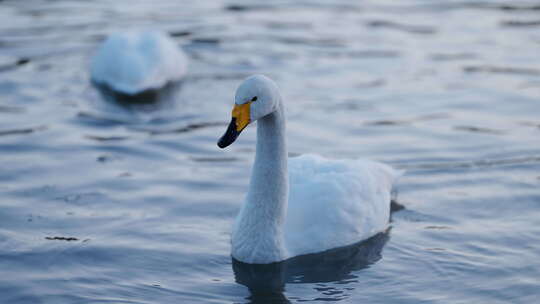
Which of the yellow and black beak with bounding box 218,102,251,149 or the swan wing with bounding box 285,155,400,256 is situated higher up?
the yellow and black beak with bounding box 218,102,251,149

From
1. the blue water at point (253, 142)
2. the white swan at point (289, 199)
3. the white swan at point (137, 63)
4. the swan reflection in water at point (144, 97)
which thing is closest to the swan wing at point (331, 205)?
the white swan at point (289, 199)

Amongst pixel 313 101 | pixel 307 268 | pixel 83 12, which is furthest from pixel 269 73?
pixel 307 268

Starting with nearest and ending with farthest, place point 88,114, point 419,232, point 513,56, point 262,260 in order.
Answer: point 262,260 < point 419,232 < point 88,114 < point 513,56

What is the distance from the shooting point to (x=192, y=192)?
31.0 feet

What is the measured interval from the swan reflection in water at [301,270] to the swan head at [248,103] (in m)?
1.21

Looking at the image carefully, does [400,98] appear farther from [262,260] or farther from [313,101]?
[262,260]

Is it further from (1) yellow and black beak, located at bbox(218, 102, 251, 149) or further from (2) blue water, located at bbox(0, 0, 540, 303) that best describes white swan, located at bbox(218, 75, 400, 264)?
(2) blue water, located at bbox(0, 0, 540, 303)

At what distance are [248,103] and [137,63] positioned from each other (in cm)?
636

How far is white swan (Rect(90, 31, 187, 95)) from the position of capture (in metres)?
12.9

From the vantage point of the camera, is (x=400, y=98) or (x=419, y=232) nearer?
(x=419, y=232)

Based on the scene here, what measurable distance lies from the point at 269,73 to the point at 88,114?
8.98ft

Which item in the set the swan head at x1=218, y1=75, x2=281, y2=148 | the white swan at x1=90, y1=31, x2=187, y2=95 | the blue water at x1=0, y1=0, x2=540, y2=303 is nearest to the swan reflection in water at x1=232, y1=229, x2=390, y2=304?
the blue water at x1=0, y1=0, x2=540, y2=303

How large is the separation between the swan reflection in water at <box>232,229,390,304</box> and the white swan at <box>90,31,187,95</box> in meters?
5.61

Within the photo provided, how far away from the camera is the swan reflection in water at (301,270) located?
24.2 feet
